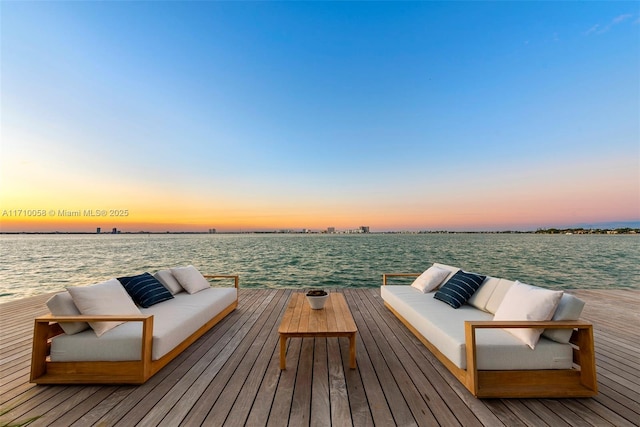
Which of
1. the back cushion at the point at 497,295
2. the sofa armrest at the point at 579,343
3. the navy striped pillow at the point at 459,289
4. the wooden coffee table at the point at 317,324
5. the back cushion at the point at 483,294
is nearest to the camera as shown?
the sofa armrest at the point at 579,343

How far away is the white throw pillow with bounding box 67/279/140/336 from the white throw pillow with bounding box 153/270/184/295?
1.01 m

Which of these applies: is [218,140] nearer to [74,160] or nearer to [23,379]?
[74,160]

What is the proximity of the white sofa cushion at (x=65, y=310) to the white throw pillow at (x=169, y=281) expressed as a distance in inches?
52.0

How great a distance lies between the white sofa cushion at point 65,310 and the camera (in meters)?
2.03

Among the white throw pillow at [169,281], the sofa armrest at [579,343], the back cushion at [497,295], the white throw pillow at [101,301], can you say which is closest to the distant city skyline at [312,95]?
the white throw pillow at [169,281]

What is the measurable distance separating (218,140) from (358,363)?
8.66 m

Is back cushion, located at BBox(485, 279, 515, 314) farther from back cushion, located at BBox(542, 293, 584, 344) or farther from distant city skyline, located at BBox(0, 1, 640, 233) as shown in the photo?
distant city skyline, located at BBox(0, 1, 640, 233)

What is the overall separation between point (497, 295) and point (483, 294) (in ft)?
0.59

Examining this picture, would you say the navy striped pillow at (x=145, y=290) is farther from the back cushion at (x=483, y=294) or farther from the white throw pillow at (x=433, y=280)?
the back cushion at (x=483, y=294)

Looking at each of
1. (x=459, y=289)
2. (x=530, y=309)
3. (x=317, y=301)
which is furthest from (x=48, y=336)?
(x=459, y=289)

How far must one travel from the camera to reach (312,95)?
324 inches

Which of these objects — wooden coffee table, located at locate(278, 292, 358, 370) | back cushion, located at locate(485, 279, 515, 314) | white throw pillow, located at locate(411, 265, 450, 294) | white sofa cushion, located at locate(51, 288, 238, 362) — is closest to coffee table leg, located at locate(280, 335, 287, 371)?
wooden coffee table, located at locate(278, 292, 358, 370)

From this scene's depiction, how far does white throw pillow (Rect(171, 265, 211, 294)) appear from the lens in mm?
3675

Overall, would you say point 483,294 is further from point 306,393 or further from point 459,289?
point 306,393
